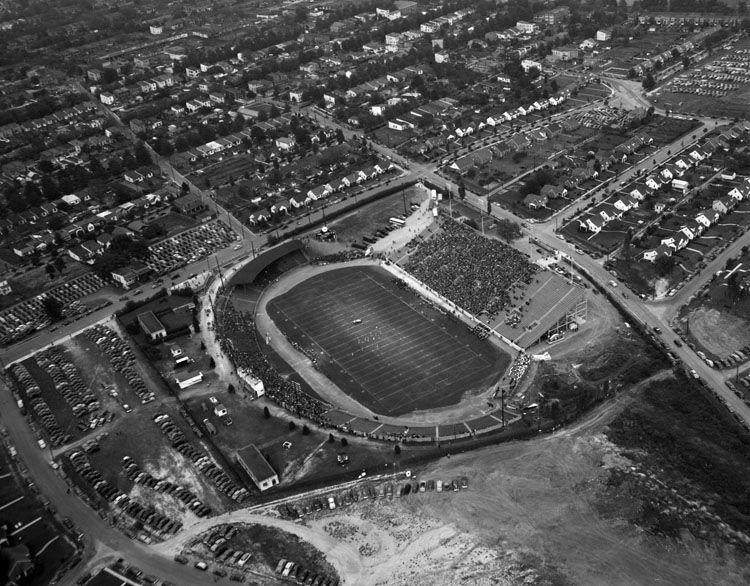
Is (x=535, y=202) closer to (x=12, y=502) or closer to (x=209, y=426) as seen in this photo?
(x=209, y=426)

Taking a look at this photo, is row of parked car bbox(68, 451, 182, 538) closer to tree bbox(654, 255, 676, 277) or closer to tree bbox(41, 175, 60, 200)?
tree bbox(654, 255, 676, 277)

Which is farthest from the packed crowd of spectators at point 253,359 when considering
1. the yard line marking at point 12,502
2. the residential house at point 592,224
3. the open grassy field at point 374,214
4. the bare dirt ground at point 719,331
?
the residential house at point 592,224

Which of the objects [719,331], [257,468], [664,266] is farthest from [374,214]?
[257,468]

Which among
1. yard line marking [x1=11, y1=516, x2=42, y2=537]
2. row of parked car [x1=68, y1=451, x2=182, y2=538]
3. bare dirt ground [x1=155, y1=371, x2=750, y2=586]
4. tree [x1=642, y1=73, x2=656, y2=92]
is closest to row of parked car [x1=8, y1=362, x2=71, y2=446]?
row of parked car [x1=68, y1=451, x2=182, y2=538]

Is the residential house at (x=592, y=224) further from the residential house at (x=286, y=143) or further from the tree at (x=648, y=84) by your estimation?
the tree at (x=648, y=84)

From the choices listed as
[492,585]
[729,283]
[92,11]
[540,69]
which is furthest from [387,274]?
[92,11]

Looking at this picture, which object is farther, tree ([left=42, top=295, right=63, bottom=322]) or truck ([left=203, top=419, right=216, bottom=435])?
tree ([left=42, top=295, right=63, bottom=322])
